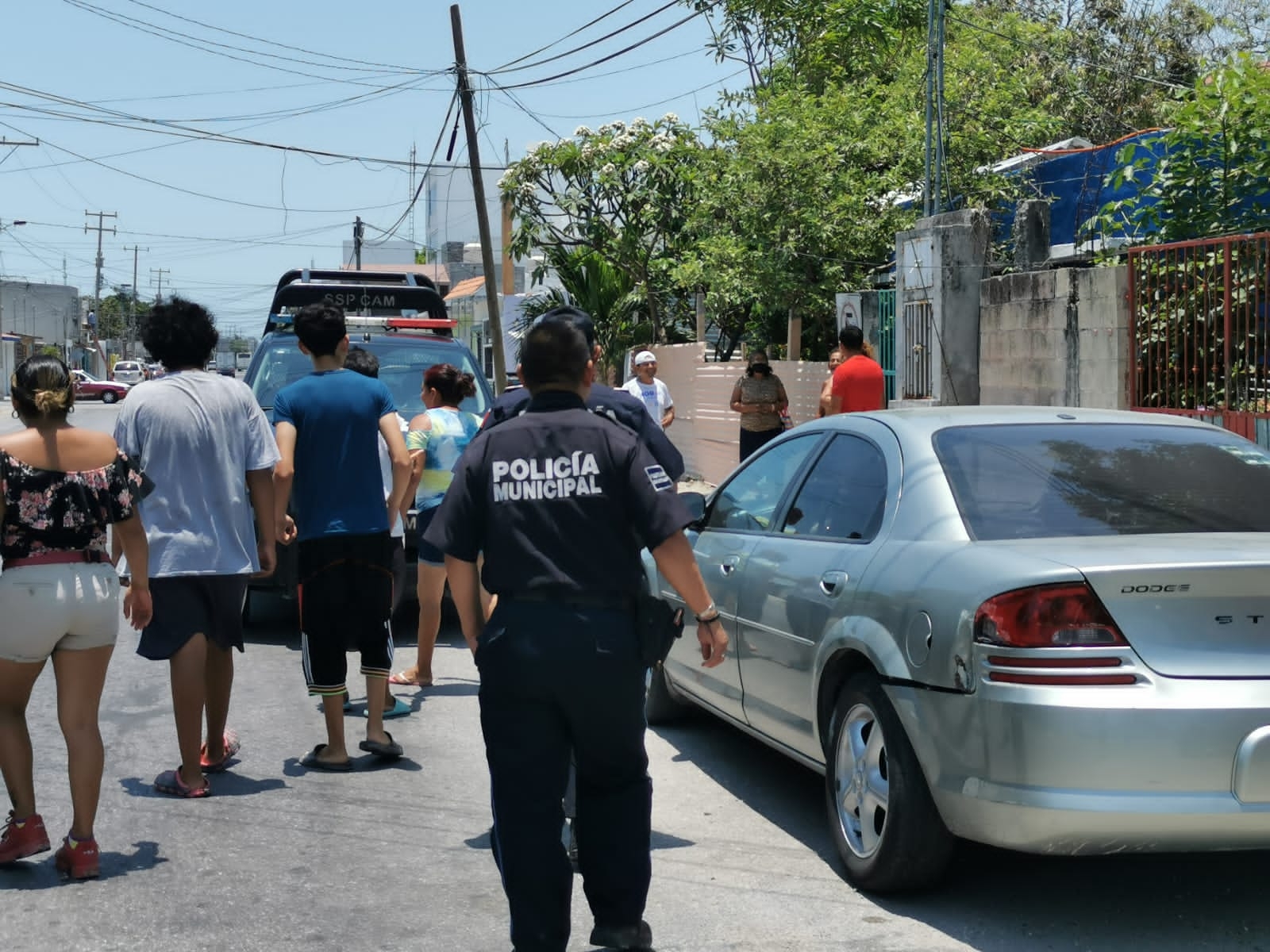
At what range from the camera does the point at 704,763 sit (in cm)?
637

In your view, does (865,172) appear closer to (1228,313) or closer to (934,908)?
(1228,313)

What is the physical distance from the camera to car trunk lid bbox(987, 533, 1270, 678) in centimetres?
388

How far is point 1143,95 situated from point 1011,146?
8975 mm

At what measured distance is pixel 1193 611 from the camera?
392cm

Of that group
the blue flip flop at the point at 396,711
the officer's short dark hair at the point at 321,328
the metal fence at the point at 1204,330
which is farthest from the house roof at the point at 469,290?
the officer's short dark hair at the point at 321,328

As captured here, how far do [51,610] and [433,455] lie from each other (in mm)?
3186

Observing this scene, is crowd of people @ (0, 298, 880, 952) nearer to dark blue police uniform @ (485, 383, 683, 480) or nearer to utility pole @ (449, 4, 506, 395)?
dark blue police uniform @ (485, 383, 683, 480)

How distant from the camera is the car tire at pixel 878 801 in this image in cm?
427

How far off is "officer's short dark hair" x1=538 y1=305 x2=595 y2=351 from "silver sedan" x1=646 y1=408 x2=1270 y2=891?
117 centimetres

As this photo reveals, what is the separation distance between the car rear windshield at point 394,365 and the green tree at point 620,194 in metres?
13.5

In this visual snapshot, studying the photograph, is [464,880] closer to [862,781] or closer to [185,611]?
[862,781]

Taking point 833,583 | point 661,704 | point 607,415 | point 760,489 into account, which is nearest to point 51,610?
point 607,415

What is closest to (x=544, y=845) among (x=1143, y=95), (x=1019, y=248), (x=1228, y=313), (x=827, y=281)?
(x=1228, y=313)

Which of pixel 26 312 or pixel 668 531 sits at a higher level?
pixel 26 312
